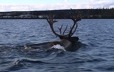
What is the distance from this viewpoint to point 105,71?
53.5 ft

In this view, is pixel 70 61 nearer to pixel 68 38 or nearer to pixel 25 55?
pixel 25 55

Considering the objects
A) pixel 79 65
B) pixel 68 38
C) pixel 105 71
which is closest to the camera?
pixel 105 71

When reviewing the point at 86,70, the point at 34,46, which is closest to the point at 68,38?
the point at 34,46

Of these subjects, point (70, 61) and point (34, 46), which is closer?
point (70, 61)

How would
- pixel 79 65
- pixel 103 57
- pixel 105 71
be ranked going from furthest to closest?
pixel 103 57 → pixel 79 65 → pixel 105 71

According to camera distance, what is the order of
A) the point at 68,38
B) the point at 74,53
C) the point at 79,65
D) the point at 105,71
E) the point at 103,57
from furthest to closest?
the point at 68,38 < the point at 74,53 < the point at 103,57 < the point at 79,65 < the point at 105,71

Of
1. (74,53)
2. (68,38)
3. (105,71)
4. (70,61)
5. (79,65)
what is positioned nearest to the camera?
(105,71)

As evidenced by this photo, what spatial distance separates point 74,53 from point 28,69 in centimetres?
629

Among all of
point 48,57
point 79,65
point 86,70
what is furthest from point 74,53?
point 86,70

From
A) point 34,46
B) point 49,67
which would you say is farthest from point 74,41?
point 49,67

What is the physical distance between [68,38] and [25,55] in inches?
187

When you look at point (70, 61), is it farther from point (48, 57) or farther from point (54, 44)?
point (54, 44)

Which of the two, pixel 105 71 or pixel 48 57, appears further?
pixel 48 57

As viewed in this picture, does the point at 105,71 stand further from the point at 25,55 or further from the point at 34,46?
the point at 34,46
